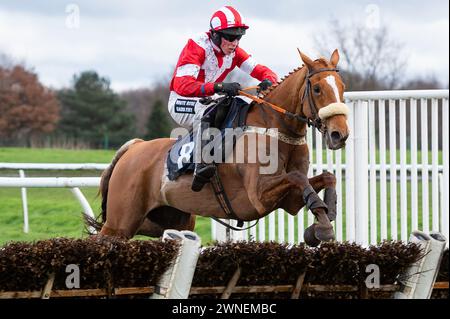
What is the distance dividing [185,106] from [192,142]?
34cm

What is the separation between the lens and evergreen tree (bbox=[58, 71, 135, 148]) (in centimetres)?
3478

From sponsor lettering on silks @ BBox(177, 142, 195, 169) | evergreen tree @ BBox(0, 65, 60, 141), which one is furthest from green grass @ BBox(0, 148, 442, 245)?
evergreen tree @ BBox(0, 65, 60, 141)

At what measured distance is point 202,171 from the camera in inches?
212

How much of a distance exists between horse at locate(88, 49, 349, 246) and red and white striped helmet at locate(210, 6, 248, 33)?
0.50 metres

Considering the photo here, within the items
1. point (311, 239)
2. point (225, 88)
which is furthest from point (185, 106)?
point (311, 239)

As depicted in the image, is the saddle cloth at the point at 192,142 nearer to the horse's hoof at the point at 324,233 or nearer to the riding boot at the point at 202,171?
the riding boot at the point at 202,171

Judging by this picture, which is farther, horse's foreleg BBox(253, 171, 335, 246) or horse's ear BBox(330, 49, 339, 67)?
horse's ear BBox(330, 49, 339, 67)

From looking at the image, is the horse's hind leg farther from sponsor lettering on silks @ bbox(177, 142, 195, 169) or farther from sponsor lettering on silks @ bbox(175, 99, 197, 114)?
sponsor lettering on silks @ bbox(175, 99, 197, 114)

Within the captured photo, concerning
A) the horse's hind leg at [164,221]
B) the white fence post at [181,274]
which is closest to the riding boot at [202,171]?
the horse's hind leg at [164,221]

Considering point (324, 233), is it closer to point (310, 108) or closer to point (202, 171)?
point (310, 108)

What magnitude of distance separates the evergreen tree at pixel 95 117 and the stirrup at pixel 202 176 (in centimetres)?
2885

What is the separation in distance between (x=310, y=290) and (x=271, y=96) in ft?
4.77

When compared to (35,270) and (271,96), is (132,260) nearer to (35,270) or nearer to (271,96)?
(35,270)
